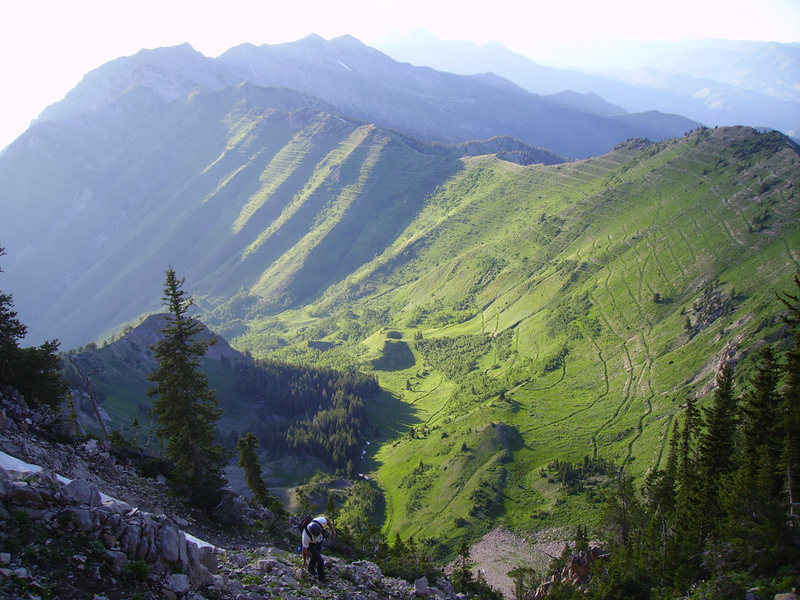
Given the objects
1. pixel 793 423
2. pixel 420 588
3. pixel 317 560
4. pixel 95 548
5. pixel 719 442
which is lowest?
pixel 420 588

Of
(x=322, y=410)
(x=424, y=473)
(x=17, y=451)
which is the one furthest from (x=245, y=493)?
(x=17, y=451)

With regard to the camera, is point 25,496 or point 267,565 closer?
point 25,496

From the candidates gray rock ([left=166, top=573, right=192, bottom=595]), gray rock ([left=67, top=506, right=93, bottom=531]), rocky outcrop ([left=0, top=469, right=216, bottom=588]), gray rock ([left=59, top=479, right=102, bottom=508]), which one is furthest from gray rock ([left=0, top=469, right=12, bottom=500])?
gray rock ([left=166, top=573, right=192, bottom=595])

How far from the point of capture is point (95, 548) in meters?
18.9

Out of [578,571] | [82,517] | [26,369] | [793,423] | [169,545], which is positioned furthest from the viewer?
[578,571]

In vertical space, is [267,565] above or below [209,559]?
below

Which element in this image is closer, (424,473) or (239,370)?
(424,473)

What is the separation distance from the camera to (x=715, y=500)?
43219mm

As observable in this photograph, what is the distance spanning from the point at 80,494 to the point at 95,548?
8.24 ft

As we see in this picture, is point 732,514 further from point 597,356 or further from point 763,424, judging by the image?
point 597,356

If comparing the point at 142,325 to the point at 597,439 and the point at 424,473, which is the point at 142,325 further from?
the point at 597,439

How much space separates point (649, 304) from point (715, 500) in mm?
108021

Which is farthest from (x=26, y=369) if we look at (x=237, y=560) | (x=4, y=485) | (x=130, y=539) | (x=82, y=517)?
(x=130, y=539)

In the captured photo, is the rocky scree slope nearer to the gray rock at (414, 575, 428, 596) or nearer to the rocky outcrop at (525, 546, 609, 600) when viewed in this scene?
the gray rock at (414, 575, 428, 596)
